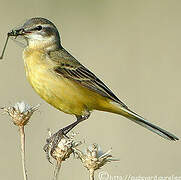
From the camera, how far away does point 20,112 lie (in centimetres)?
462

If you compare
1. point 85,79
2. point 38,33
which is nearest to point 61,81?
point 85,79

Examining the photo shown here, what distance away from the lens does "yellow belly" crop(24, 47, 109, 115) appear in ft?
18.3

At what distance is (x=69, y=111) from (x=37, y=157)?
197 centimetres

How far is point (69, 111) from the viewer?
5.74 metres

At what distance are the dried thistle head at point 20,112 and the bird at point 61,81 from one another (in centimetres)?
88

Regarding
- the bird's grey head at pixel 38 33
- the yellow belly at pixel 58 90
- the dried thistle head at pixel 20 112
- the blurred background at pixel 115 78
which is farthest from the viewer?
the blurred background at pixel 115 78

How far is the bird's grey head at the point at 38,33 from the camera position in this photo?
5.75 m

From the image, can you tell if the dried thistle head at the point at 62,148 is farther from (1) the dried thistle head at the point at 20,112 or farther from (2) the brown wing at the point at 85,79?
(2) the brown wing at the point at 85,79

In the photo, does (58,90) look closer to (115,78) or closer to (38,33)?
(38,33)

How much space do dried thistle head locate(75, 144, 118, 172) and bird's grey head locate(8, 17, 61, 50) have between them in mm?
1579

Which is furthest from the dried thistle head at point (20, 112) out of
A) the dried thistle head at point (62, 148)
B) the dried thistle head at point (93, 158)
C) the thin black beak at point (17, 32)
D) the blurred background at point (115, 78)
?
the blurred background at point (115, 78)

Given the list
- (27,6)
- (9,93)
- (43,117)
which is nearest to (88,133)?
(43,117)

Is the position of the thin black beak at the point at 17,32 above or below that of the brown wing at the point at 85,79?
above

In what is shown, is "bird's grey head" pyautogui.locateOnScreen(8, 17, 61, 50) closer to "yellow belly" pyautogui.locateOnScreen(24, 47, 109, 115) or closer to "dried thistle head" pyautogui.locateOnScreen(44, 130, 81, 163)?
"yellow belly" pyautogui.locateOnScreen(24, 47, 109, 115)
